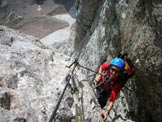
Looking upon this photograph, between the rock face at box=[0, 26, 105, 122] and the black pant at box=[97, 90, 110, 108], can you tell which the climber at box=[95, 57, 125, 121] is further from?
the rock face at box=[0, 26, 105, 122]

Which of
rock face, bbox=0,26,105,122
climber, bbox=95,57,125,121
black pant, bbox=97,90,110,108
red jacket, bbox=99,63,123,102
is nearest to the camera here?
rock face, bbox=0,26,105,122

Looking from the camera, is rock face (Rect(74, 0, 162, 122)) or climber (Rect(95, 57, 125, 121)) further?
climber (Rect(95, 57, 125, 121))

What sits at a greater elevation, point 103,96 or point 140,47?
point 140,47

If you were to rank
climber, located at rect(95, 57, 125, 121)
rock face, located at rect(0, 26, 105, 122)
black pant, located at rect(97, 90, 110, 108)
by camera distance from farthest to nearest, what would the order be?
1. black pant, located at rect(97, 90, 110, 108)
2. climber, located at rect(95, 57, 125, 121)
3. rock face, located at rect(0, 26, 105, 122)

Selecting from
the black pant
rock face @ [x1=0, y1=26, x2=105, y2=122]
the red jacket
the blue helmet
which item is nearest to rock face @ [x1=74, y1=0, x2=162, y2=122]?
the blue helmet

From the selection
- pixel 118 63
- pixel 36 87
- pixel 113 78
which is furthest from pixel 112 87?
pixel 36 87

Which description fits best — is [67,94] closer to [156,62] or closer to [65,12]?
[156,62]

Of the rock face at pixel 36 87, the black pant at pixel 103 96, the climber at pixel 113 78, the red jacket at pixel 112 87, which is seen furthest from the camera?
the black pant at pixel 103 96

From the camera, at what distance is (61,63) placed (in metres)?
9.12

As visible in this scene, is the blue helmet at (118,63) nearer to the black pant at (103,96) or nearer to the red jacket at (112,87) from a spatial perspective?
the red jacket at (112,87)

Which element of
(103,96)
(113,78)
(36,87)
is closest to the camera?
(36,87)

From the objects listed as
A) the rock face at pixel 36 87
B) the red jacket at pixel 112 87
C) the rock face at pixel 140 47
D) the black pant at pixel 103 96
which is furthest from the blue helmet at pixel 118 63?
the rock face at pixel 36 87

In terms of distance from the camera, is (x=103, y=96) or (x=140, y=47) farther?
(x=103, y=96)

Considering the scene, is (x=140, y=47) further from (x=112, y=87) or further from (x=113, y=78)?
(x=112, y=87)
